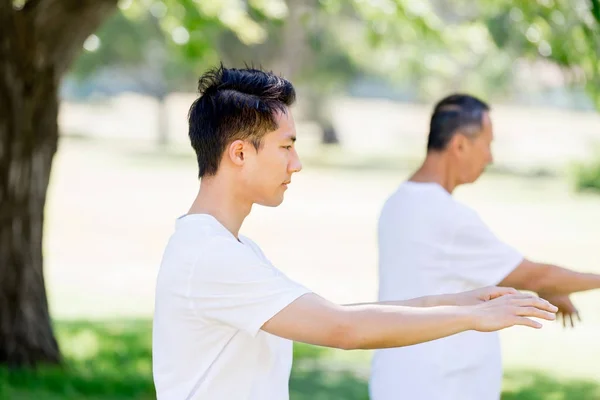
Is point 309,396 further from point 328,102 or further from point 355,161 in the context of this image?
point 328,102

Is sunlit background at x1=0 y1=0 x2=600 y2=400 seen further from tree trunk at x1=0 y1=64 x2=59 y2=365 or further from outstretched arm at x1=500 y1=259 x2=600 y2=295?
outstretched arm at x1=500 y1=259 x2=600 y2=295

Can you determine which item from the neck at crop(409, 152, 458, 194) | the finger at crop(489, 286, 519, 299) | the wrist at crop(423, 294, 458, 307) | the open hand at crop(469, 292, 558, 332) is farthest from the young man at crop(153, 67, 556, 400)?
the neck at crop(409, 152, 458, 194)

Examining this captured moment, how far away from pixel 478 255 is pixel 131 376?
4790mm

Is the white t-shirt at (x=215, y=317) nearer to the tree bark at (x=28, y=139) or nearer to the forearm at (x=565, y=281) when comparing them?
the forearm at (x=565, y=281)

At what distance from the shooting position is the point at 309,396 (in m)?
8.10

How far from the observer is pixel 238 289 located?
238 centimetres

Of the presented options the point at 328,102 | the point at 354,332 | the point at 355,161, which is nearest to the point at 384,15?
the point at 354,332

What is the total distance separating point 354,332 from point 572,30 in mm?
7548

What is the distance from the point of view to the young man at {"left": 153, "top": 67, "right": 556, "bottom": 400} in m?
2.38

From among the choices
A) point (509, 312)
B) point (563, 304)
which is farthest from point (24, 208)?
point (509, 312)

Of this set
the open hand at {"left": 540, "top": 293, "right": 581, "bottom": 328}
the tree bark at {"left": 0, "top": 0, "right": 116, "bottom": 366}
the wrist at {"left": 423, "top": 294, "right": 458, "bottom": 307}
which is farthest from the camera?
the tree bark at {"left": 0, "top": 0, "right": 116, "bottom": 366}

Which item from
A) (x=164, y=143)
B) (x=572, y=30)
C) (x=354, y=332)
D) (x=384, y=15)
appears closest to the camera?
(x=354, y=332)

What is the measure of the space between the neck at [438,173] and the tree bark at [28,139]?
408 centimetres

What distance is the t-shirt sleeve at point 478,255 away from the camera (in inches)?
161
